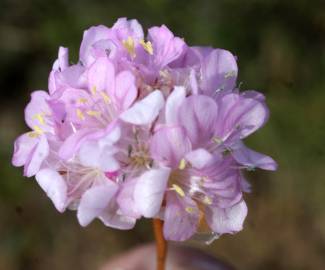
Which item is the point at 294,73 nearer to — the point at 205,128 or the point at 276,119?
the point at 276,119

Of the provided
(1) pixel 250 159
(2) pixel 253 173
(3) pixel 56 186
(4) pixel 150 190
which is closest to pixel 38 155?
(3) pixel 56 186

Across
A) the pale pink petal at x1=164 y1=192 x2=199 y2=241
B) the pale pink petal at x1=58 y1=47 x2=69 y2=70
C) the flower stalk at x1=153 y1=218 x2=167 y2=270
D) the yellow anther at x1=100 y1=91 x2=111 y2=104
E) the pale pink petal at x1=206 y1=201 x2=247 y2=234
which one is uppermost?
the pale pink petal at x1=58 y1=47 x2=69 y2=70

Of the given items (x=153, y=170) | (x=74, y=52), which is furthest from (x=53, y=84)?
(x=74, y=52)

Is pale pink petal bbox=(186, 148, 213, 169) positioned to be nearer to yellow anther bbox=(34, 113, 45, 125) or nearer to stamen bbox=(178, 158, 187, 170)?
stamen bbox=(178, 158, 187, 170)

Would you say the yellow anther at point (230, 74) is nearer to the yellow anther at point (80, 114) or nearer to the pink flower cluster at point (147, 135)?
the pink flower cluster at point (147, 135)

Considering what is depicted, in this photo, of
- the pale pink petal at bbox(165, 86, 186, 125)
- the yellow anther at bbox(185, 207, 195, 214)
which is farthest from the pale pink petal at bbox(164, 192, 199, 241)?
the pale pink petal at bbox(165, 86, 186, 125)

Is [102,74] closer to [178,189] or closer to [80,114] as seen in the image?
[80,114]
